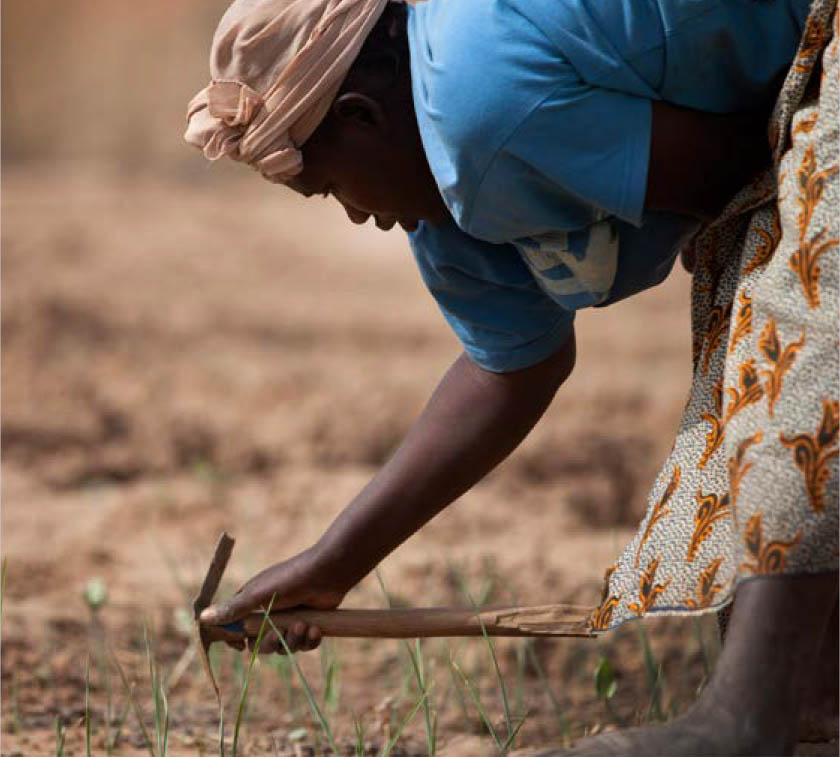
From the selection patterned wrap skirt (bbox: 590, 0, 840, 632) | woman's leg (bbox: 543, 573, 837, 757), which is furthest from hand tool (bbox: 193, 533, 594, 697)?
woman's leg (bbox: 543, 573, 837, 757)

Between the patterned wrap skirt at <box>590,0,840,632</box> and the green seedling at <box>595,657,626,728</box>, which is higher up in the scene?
the patterned wrap skirt at <box>590,0,840,632</box>

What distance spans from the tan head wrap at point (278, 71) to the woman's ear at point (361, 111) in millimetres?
16

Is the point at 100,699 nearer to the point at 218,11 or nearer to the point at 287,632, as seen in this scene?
the point at 287,632

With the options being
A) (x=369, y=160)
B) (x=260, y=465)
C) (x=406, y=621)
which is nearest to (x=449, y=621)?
(x=406, y=621)

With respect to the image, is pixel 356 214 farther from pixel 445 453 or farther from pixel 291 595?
pixel 291 595

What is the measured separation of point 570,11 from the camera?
153 centimetres

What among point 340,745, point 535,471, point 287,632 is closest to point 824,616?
point 287,632

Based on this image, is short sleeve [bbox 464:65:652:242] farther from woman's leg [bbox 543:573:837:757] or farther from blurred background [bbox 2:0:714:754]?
blurred background [bbox 2:0:714:754]

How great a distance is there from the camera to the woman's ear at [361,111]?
1.70 m

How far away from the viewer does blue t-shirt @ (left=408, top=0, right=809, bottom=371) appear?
1521 millimetres

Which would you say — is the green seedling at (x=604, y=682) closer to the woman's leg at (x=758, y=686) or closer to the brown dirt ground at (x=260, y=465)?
the brown dirt ground at (x=260, y=465)

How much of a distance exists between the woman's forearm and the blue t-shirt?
0.39 metres

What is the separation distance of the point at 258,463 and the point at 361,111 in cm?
A: 277

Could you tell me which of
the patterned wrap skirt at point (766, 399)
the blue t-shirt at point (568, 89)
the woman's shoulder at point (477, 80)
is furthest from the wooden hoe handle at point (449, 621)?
the woman's shoulder at point (477, 80)
